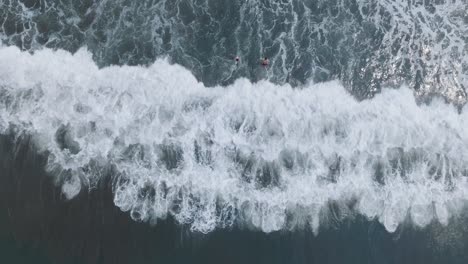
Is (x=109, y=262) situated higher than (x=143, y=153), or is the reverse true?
(x=143, y=153)

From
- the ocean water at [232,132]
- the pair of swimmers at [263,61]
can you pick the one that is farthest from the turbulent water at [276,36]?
the pair of swimmers at [263,61]

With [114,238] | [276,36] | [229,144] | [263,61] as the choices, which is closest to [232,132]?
[229,144]

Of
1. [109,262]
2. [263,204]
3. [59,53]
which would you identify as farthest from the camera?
[59,53]

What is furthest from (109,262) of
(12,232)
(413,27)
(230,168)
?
(413,27)

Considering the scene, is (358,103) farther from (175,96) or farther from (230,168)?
(175,96)

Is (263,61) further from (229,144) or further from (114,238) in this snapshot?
(114,238)

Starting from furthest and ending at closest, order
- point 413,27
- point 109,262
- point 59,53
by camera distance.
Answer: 1. point 413,27
2. point 59,53
3. point 109,262
